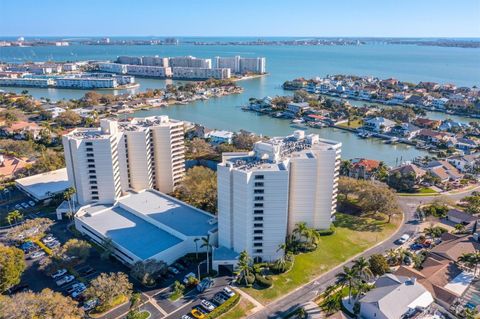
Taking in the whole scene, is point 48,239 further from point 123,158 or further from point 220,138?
point 220,138

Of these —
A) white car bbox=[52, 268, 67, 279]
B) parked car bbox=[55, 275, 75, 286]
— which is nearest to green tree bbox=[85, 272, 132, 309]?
parked car bbox=[55, 275, 75, 286]

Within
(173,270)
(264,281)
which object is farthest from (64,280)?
(264,281)

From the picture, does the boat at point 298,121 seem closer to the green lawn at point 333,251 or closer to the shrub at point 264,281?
the green lawn at point 333,251

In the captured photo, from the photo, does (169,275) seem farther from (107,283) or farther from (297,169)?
(297,169)

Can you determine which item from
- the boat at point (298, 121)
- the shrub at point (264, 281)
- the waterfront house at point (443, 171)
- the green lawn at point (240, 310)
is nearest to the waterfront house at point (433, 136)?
the waterfront house at point (443, 171)

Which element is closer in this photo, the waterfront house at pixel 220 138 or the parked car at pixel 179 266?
the parked car at pixel 179 266

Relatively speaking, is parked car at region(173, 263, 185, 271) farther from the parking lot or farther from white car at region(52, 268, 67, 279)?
white car at region(52, 268, 67, 279)

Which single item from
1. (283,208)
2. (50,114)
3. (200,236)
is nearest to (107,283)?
(200,236)
